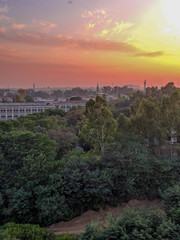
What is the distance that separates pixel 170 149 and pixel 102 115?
267 inches

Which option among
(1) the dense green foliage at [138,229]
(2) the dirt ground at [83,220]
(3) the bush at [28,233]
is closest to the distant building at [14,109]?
(2) the dirt ground at [83,220]

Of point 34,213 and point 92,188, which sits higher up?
point 92,188

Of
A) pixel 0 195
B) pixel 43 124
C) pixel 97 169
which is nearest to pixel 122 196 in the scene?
pixel 97 169

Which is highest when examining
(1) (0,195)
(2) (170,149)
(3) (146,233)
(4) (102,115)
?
(4) (102,115)

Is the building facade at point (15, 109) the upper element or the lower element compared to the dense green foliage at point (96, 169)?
upper

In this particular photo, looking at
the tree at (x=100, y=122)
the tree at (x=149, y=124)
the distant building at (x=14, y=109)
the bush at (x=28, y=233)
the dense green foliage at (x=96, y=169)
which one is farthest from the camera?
the distant building at (x=14, y=109)

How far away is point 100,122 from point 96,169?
12.3 feet

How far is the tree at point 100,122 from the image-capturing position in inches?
674

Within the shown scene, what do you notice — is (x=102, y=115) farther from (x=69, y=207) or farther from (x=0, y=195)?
(x=0, y=195)

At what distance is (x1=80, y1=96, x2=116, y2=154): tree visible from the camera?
674 inches

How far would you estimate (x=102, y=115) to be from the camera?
1709 cm

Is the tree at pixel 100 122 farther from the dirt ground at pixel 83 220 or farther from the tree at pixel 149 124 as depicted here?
the dirt ground at pixel 83 220

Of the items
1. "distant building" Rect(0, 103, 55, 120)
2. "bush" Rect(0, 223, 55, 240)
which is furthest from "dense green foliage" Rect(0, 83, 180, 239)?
"distant building" Rect(0, 103, 55, 120)

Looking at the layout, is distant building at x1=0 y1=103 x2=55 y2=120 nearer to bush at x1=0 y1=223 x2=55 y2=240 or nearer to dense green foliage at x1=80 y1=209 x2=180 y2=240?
bush at x1=0 y1=223 x2=55 y2=240
